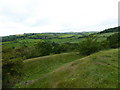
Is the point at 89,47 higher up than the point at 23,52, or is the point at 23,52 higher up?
the point at 89,47

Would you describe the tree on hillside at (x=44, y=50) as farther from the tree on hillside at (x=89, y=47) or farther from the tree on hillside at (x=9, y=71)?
the tree on hillside at (x=9, y=71)

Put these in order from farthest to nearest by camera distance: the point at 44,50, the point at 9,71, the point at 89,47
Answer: the point at 44,50 < the point at 89,47 < the point at 9,71

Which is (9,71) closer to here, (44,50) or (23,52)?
(44,50)

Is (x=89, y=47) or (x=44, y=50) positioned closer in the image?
(x=89, y=47)

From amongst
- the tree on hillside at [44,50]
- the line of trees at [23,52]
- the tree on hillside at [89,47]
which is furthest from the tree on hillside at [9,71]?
the tree on hillside at [44,50]

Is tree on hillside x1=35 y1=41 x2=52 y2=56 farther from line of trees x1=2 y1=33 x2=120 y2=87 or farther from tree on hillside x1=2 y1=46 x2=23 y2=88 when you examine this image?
tree on hillside x1=2 y1=46 x2=23 y2=88

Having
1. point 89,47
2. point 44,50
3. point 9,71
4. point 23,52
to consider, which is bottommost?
point 23,52

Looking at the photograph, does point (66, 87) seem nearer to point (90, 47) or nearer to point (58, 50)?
point (90, 47)

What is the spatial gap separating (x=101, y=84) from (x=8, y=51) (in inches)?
697

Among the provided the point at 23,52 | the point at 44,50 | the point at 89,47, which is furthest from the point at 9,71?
the point at 23,52

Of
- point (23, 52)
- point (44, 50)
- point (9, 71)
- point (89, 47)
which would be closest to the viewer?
point (9, 71)

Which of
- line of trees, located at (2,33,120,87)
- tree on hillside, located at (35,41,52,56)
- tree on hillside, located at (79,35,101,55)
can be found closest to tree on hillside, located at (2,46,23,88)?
line of trees, located at (2,33,120,87)

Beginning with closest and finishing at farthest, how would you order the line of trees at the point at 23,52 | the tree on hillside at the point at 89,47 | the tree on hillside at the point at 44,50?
1. the line of trees at the point at 23,52
2. the tree on hillside at the point at 89,47
3. the tree on hillside at the point at 44,50

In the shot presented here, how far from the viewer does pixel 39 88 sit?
56.9ft
